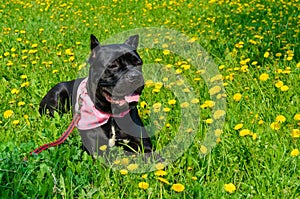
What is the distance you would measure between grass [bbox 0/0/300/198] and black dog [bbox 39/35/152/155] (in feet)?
0.51

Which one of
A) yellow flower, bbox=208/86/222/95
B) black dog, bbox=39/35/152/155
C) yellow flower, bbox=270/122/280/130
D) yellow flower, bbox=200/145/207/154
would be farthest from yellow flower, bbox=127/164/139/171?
yellow flower, bbox=208/86/222/95

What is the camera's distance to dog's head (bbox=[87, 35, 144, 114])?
340cm

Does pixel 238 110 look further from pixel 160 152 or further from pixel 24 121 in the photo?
pixel 24 121

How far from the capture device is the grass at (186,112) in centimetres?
274

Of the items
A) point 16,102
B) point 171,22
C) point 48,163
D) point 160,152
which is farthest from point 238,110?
point 171,22

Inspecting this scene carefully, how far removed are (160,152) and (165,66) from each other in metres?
2.21

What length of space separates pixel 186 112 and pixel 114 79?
2.86 ft

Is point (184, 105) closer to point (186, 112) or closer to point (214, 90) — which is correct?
point (186, 112)

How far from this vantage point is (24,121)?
4.01 meters

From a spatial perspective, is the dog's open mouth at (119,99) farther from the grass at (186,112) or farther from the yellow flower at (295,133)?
the yellow flower at (295,133)

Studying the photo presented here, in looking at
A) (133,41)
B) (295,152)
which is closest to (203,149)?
(295,152)

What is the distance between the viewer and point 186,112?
401cm

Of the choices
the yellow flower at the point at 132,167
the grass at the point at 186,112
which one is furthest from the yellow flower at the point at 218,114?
the yellow flower at the point at 132,167

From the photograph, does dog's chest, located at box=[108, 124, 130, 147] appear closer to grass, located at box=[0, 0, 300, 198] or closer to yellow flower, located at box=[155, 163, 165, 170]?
grass, located at box=[0, 0, 300, 198]
